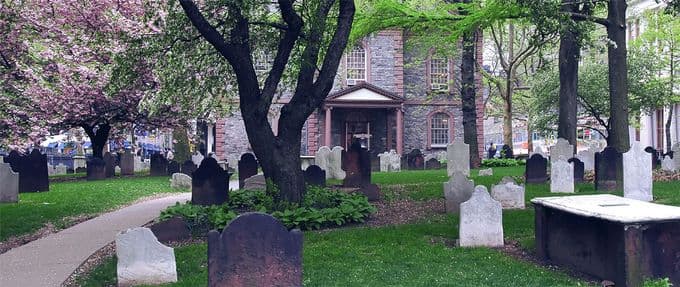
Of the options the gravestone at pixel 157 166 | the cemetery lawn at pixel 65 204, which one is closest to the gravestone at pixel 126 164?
the gravestone at pixel 157 166

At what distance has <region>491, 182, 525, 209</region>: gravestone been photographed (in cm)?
Answer: 1212

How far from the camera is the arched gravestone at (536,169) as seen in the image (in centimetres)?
1661

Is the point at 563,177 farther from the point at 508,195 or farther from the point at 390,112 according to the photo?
the point at 390,112

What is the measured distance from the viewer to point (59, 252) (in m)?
9.62

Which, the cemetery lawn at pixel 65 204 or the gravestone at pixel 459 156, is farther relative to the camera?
the gravestone at pixel 459 156

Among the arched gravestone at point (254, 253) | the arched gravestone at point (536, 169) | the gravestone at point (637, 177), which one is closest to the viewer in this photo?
the arched gravestone at point (254, 253)

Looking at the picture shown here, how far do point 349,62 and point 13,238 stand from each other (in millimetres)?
29393

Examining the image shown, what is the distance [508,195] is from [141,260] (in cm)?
719

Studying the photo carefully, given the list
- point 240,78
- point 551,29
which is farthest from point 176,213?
point 551,29

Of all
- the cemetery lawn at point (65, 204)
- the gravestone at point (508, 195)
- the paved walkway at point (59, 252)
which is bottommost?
the paved walkway at point (59, 252)

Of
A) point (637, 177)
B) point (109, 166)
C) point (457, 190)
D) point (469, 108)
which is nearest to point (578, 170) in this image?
point (637, 177)

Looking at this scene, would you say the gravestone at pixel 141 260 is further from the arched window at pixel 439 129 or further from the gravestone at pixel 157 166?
the arched window at pixel 439 129

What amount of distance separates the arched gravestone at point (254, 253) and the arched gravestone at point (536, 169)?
12.4 meters

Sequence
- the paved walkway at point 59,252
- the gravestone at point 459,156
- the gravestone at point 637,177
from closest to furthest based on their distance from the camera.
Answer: the paved walkway at point 59,252, the gravestone at point 637,177, the gravestone at point 459,156
